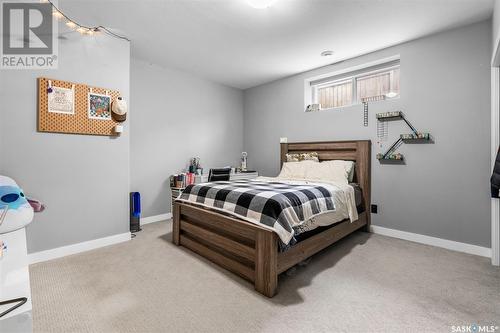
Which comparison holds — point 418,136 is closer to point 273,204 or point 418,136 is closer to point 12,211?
point 273,204

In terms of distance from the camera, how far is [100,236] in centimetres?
286

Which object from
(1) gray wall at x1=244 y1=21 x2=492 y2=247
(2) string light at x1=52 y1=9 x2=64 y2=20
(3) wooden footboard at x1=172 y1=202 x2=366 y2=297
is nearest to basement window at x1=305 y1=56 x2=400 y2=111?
(1) gray wall at x1=244 y1=21 x2=492 y2=247

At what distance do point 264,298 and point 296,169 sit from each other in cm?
230

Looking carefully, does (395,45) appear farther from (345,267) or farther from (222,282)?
(222,282)

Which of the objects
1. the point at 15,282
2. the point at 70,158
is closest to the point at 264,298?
the point at 15,282

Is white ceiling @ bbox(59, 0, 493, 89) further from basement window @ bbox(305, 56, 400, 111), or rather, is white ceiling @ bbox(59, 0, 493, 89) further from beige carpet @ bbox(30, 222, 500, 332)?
beige carpet @ bbox(30, 222, 500, 332)

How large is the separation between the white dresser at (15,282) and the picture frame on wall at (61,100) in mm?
Result: 2054

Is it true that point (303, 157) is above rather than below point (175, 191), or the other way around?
above

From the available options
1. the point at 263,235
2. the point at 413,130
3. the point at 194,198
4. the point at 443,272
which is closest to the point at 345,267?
the point at 443,272

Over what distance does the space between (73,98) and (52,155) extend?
66 cm

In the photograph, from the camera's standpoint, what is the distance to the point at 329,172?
343cm

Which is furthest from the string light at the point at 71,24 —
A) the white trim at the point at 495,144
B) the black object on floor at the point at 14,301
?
the white trim at the point at 495,144

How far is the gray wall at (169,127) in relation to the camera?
12.5 ft

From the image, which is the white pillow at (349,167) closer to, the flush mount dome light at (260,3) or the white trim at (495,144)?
the white trim at (495,144)
